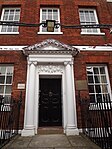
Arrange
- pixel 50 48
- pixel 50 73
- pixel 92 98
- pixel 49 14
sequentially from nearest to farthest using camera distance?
pixel 92 98 < pixel 50 73 < pixel 50 48 < pixel 49 14

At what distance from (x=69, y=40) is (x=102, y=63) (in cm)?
211

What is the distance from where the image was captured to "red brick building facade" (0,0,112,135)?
628cm

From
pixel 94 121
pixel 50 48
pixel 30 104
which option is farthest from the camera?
pixel 50 48

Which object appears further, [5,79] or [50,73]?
[50,73]

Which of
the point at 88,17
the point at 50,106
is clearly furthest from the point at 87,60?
the point at 88,17

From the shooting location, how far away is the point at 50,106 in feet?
22.2

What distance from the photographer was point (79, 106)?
20.7 feet

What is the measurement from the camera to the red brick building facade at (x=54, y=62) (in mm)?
6281

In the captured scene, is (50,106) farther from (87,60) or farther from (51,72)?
(87,60)

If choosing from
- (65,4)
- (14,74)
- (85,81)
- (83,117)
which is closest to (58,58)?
(85,81)

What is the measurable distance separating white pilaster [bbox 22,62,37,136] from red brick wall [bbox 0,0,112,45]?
1767mm

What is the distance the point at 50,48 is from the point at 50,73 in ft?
4.08

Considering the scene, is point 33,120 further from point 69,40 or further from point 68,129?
point 69,40

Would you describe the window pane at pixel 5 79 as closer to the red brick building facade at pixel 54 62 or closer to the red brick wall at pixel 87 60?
the red brick building facade at pixel 54 62
